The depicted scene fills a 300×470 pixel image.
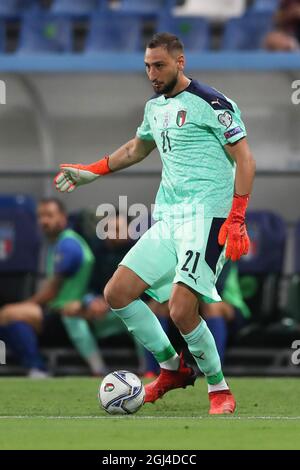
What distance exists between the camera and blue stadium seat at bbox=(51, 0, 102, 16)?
1305 cm

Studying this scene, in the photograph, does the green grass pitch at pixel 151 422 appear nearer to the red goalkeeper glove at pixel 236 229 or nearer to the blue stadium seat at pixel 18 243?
the red goalkeeper glove at pixel 236 229

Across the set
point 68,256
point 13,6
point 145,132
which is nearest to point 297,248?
point 68,256

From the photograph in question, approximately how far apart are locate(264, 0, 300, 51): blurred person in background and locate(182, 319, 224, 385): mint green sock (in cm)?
515

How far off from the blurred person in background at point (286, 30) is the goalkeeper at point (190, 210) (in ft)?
15.4

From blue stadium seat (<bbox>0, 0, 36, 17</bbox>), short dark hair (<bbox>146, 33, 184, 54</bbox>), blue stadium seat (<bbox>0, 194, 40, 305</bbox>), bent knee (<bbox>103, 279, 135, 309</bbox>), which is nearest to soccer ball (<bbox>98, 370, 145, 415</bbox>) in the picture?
bent knee (<bbox>103, 279, 135, 309</bbox>)

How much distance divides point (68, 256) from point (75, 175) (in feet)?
12.4

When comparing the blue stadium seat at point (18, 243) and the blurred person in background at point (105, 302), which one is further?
the blue stadium seat at point (18, 243)

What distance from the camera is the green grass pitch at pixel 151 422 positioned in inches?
214

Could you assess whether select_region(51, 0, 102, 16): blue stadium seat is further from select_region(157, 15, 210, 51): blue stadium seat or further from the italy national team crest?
the italy national team crest

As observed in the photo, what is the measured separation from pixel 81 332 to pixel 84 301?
275 millimetres

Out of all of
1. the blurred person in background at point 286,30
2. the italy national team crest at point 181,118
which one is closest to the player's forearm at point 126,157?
the italy national team crest at point 181,118

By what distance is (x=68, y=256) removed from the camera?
1103cm

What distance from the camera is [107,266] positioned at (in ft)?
37.3
